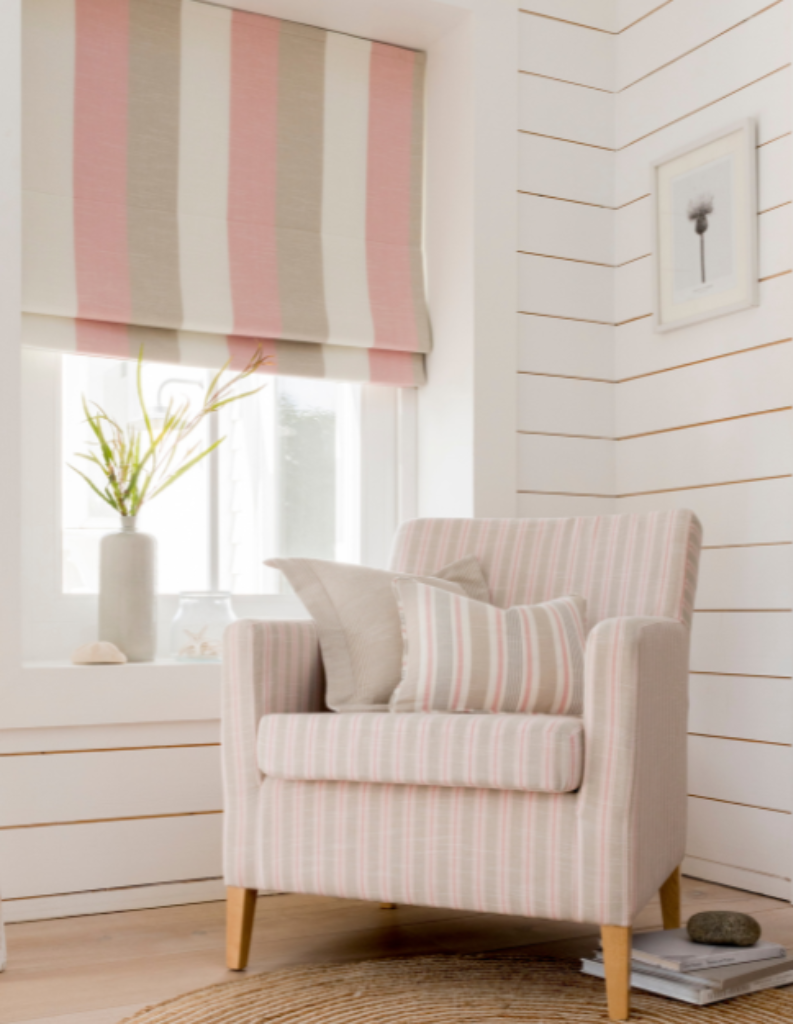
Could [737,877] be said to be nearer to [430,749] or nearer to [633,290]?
[430,749]

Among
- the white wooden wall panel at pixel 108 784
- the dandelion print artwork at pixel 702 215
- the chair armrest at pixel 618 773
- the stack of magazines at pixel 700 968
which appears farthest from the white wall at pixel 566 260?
the stack of magazines at pixel 700 968

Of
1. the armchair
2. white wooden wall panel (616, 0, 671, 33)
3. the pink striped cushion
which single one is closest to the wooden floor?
the armchair

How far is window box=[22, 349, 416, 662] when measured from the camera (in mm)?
2574

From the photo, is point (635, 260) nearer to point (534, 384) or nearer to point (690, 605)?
point (534, 384)

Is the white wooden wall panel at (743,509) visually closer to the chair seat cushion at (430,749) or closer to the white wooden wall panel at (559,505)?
the white wooden wall panel at (559,505)

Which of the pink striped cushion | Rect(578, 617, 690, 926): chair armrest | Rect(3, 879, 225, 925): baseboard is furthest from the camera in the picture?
Rect(3, 879, 225, 925): baseboard

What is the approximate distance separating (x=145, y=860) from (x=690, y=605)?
1277 millimetres

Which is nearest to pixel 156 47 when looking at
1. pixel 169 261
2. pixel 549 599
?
pixel 169 261

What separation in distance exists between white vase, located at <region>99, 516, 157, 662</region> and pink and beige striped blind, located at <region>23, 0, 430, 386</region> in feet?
1.58

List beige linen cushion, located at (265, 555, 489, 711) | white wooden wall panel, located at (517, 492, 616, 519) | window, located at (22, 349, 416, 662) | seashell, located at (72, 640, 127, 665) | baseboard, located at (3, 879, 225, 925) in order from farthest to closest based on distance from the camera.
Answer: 1. white wooden wall panel, located at (517, 492, 616, 519)
2. window, located at (22, 349, 416, 662)
3. seashell, located at (72, 640, 127, 665)
4. baseboard, located at (3, 879, 225, 925)
5. beige linen cushion, located at (265, 555, 489, 711)

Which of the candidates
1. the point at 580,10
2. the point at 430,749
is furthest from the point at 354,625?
the point at 580,10

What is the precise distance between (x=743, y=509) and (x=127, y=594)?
1440 mm

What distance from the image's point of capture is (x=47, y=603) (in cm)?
256

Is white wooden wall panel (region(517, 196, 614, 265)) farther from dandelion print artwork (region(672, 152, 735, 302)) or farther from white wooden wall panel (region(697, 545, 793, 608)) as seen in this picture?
white wooden wall panel (region(697, 545, 793, 608))
